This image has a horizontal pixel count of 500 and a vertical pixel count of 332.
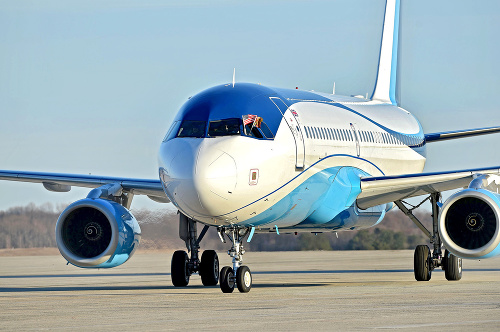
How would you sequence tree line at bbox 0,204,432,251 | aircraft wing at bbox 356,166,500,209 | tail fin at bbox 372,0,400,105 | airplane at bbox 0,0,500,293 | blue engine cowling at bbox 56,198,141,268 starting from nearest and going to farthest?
1. airplane at bbox 0,0,500,293
2. blue engine cowling at bbox 56,198,141,268
3. aircraft wing at bbox 356,166,500,209
4. tail fin at bbox 372,0,400,105
5. tree line at bbox 0,204,432,251

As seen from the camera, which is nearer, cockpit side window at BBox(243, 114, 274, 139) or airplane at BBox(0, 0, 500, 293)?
airplane at BBox(0, 0, 500, 293)

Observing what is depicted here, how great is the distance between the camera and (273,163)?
18.3 meters

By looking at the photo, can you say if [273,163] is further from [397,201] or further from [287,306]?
[397,201]

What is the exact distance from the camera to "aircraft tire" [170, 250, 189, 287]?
22203 mm

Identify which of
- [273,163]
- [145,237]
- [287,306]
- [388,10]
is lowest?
[145,237]

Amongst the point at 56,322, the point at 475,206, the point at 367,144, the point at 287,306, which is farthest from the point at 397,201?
the point at 56,322

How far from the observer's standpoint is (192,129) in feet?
59.0

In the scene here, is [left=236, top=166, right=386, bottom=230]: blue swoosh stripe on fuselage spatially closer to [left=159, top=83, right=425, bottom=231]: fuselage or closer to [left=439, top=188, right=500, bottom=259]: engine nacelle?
[left=159, top=83, right=425, bottom=231]: fuselage

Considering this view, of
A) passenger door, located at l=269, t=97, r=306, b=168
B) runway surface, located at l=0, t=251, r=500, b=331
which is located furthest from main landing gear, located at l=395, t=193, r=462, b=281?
passenger door, located at l=269, t=97, r=306, b=168

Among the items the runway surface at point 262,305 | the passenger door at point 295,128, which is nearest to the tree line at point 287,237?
Answer: the runway surface at point 262,305

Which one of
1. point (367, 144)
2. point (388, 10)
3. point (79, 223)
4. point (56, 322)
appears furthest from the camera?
point (388, 10)

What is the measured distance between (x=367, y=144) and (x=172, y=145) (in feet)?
22.7

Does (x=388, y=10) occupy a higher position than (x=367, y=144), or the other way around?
(x=388, y=10)

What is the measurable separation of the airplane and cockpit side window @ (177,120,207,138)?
24 mm
